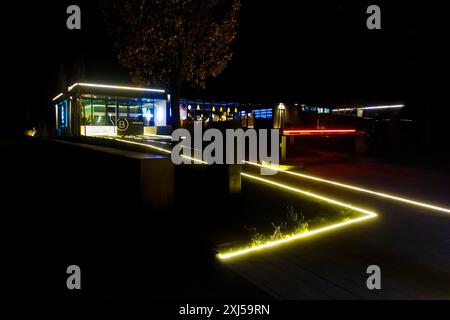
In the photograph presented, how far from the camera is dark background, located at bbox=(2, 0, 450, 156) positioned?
1825 cm

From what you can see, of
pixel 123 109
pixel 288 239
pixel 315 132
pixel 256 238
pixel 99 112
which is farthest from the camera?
pixel 123 109

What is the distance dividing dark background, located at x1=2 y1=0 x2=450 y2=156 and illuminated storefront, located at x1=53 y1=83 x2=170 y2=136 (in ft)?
4.03

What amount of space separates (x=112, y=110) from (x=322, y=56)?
1739cm

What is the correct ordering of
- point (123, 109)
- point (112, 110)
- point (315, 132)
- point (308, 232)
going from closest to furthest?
point (308, 232) < point (315, 132) < point (112, 110) < point (123, 109)

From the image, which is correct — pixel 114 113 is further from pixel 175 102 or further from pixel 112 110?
pixel 175 102

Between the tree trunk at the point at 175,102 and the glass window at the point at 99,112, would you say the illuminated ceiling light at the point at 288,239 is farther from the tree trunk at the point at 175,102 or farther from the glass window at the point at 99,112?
the glass window at the point at 99,112

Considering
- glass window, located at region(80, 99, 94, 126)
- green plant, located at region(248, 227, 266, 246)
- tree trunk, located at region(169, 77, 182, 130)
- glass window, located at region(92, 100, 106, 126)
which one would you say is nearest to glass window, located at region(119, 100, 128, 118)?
glass window, located at region(92, 100, 106, 126)

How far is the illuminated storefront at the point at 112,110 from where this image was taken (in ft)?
88.1

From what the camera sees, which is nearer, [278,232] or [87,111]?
[278,232]

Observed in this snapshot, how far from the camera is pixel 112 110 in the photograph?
29094 millimetres

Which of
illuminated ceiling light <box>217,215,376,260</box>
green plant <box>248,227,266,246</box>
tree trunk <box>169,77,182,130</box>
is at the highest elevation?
tree trunk <box>169,77,182,130</box>

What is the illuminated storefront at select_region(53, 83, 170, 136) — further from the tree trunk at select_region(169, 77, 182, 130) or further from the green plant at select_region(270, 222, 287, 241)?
the green plant at select_region(270, 222, 287, 241)

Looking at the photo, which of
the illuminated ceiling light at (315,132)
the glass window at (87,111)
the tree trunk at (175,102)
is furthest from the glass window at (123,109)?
the illuminated ceiling light at (315,132)

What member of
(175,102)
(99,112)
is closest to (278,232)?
(175,102)
